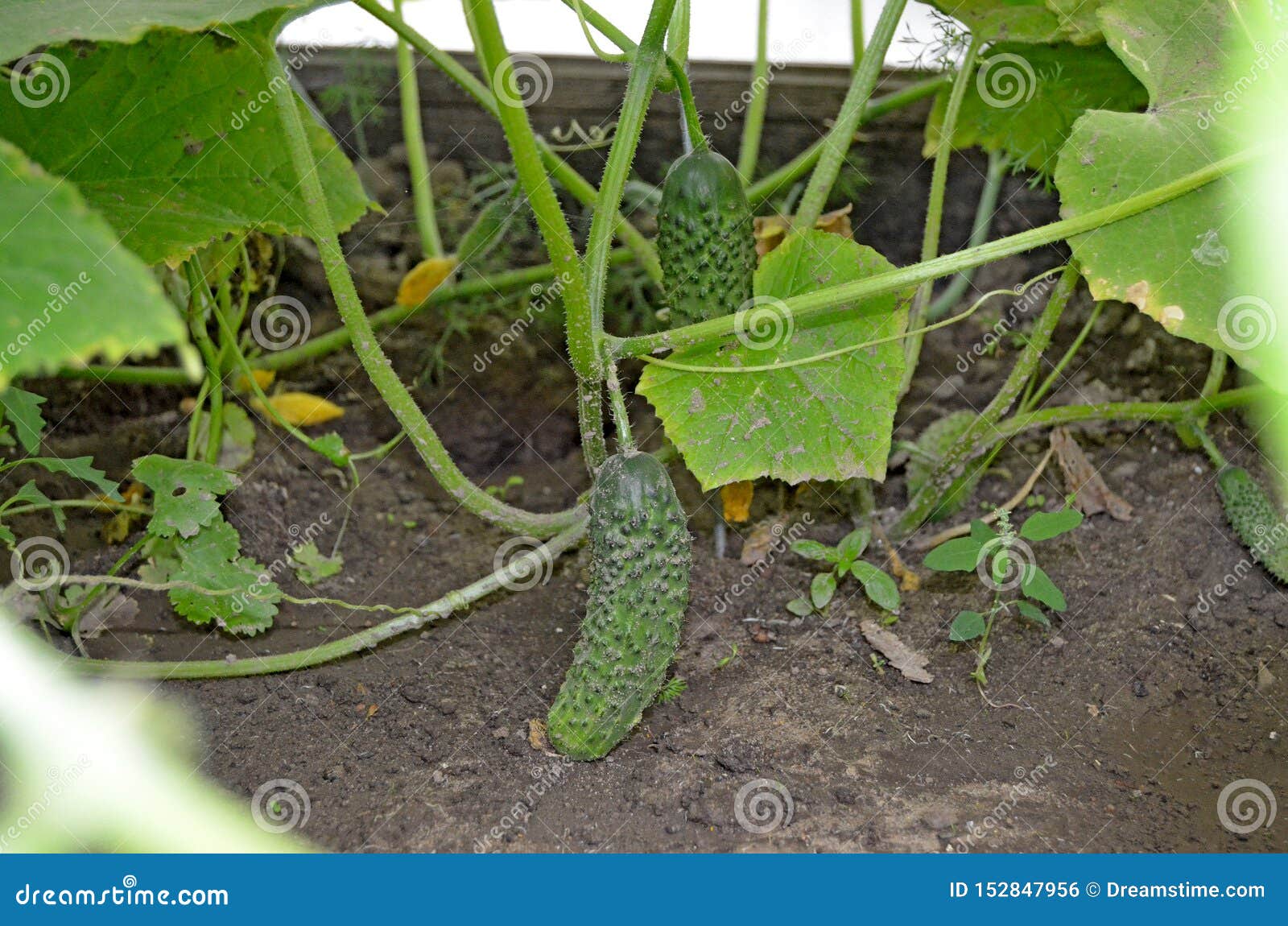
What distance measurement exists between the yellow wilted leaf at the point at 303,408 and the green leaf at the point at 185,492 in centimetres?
61

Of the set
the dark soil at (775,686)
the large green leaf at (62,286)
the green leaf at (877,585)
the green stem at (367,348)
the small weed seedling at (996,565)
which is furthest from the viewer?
the green leaf at (877,585)

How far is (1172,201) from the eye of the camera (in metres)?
1.47

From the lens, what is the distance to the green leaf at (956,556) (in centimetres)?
160

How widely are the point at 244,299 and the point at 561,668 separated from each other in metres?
1.02

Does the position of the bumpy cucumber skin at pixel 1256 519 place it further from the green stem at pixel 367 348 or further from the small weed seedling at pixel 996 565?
the green stem at pixel 367 348

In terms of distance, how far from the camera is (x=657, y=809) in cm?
139

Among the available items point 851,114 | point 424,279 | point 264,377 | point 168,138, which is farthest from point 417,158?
point 851,114

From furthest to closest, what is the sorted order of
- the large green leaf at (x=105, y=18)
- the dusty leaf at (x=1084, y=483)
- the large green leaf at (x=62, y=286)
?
the dusty leaf at (x=1084, y=483) < the large green leaf at (x=105, y=18) < the large green leaf at (x=62, y=286)

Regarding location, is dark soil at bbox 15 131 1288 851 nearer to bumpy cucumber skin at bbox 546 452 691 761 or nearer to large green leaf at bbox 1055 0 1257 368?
bumpy cucumber skin at bbox 546 452 691 761

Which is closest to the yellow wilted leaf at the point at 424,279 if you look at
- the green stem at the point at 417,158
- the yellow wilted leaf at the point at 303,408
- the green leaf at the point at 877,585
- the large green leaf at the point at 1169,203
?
the green stem at the point at 417,158

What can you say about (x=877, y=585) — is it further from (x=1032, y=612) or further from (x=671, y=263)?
(x=671, y=263)

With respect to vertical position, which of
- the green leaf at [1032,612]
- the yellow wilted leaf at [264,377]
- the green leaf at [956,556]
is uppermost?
the yellow wilted leaf at [264,377]

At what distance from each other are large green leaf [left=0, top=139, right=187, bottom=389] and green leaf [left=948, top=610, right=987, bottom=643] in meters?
1.22

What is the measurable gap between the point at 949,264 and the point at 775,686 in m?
0.67
